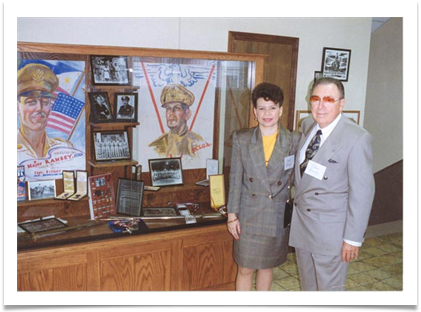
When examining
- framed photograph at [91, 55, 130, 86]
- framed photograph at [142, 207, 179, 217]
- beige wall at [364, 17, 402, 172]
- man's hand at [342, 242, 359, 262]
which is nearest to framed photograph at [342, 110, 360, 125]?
beige wall at [364, 17, 402, 172]

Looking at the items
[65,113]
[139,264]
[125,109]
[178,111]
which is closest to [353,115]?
[178,111]

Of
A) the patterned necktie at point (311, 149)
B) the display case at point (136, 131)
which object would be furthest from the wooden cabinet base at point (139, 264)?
the patterned necktie at point (311, 149)

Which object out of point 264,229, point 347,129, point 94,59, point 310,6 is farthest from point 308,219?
point 94,59

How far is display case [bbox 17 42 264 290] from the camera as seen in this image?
8.79 feet

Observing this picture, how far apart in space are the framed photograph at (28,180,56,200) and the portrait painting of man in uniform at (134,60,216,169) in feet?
2.10

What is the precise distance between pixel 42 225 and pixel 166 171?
92cm

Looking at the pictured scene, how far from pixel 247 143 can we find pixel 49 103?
50.2 inches

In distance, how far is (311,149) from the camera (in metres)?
2.40

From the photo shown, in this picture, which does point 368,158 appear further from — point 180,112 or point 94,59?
point 94,59

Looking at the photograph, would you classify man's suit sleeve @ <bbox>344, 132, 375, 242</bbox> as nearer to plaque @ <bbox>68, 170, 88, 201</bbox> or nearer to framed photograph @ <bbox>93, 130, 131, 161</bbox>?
framed photograph @ <bbox>93, 130, 131, 161</bbox>

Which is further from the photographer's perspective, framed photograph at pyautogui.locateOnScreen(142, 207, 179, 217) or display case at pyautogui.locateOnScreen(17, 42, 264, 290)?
framed photograph at pyautogui.locateOnScreen(142, 207, 179, 217)

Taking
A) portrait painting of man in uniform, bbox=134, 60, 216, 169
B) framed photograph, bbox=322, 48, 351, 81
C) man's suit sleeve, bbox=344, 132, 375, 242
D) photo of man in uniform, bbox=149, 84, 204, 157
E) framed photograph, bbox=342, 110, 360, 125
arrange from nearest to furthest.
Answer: man's suit sleeve, bbox=344, 132, 375, 242 < portrait painting of man in uniform, bbox=134, 60, 216, 169 < photo of man in uniform, bbox=149, 84, 204, 157 < framed photograph, bbox=322, 48, 351, 81 < framed photograph, bbox=342, 110, 360, 125

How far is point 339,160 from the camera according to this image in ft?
7.44

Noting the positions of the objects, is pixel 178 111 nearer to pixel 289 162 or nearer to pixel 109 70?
pixel 109 70
